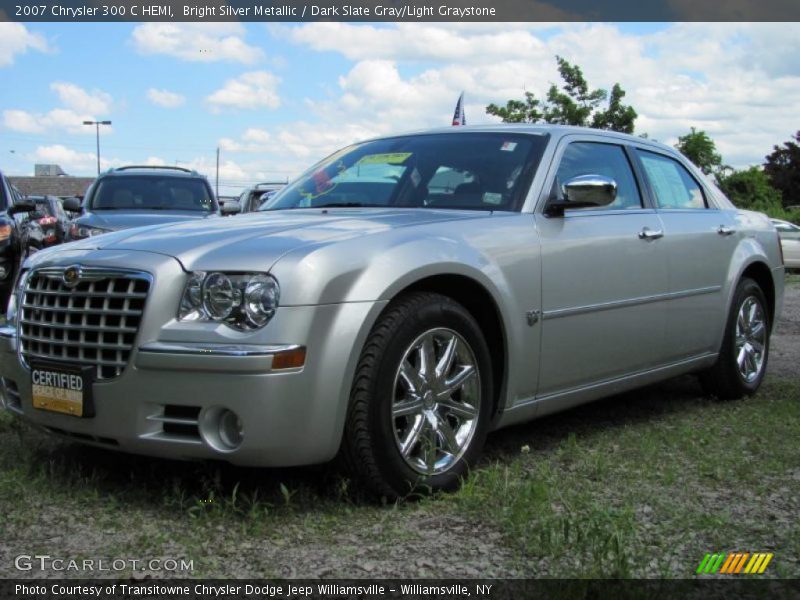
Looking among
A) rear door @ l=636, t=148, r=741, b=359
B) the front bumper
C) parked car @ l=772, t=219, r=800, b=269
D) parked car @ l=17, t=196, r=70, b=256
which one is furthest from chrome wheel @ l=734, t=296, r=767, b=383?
parked car @ l=772, t=219, r=800, b=269

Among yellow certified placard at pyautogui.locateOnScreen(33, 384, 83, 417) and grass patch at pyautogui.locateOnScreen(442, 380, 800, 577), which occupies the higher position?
yellow certified placard at pyautogui.locateOnScreen(33, 384, 83, 417)

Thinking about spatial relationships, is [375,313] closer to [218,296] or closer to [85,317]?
[218,296]

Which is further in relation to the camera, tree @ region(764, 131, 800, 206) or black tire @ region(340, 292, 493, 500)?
tree @ region(764, 131, 800, 206)

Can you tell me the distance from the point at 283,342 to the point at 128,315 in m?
0.61

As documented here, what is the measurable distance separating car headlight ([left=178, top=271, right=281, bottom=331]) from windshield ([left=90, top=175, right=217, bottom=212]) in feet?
27.0

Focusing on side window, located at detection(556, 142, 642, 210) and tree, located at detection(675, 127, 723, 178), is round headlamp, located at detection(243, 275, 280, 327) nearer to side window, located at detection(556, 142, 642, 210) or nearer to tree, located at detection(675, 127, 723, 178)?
side window, located at detection(556, 142, 642, 210)

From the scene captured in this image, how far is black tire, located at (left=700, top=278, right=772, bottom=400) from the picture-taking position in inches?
235

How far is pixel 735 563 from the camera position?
3.19 m

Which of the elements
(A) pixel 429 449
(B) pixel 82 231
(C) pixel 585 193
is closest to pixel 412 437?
(A) pixel 429 449

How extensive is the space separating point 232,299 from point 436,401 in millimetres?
943

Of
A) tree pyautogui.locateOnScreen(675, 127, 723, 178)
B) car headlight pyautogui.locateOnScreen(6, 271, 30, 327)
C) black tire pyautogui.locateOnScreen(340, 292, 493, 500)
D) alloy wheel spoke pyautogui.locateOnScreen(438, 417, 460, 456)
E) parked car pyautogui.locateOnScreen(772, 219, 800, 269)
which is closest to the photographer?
black tire pyautogui.locateOnScreen(340, 292, 493, 500)

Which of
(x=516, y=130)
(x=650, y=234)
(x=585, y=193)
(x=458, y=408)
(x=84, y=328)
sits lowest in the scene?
(x=458, y=408)

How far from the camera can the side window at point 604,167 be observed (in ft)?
16.1

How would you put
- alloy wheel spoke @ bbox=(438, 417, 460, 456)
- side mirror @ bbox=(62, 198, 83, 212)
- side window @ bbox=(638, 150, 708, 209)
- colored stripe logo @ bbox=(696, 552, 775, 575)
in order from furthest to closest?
side mirror @ bbox=(62, 198, 83, 212)
side window @ bbox=(638, 150, 708, 209)
alloy wheel spoke @ bbox=(438, 417, 460, 456)
colored stripe logo @ bbox=(696, 552, 775, 575)
